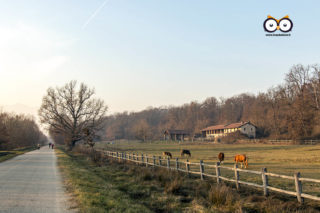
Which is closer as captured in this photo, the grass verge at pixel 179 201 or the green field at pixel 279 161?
the grass verge at pixel 179 201

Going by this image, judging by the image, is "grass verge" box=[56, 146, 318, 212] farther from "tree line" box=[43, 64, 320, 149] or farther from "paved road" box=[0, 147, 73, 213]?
"tree line" box=[43, 64, 320, 149]

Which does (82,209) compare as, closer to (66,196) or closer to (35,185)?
(66,196)

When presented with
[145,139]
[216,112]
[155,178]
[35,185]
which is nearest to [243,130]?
[145,139]

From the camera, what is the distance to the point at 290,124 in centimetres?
5650

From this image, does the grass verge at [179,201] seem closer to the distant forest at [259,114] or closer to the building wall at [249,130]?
the distant forest at [259,114]

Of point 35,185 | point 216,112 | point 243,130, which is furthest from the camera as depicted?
point 216,112

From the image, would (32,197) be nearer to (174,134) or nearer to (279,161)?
(279,161)

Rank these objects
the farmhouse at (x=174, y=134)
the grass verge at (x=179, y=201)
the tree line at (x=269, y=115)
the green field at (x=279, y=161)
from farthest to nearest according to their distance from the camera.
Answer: the farmhouse at (x=174, y=134) < the tree line at (x=269, y=115) < the green field at (x=279, y=161) < the grass verge at (x=179, y=201)

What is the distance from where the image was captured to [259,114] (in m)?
88.4

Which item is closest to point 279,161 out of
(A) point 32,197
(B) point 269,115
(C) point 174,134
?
(A) point 32,197

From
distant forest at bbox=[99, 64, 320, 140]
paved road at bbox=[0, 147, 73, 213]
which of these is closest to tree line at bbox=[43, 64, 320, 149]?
distant forest at bbox=[99, 64, 320, 140]

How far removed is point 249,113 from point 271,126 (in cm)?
2771

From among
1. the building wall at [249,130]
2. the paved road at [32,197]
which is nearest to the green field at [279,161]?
the paved road at [32,197]

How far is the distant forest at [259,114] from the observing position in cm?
5459
